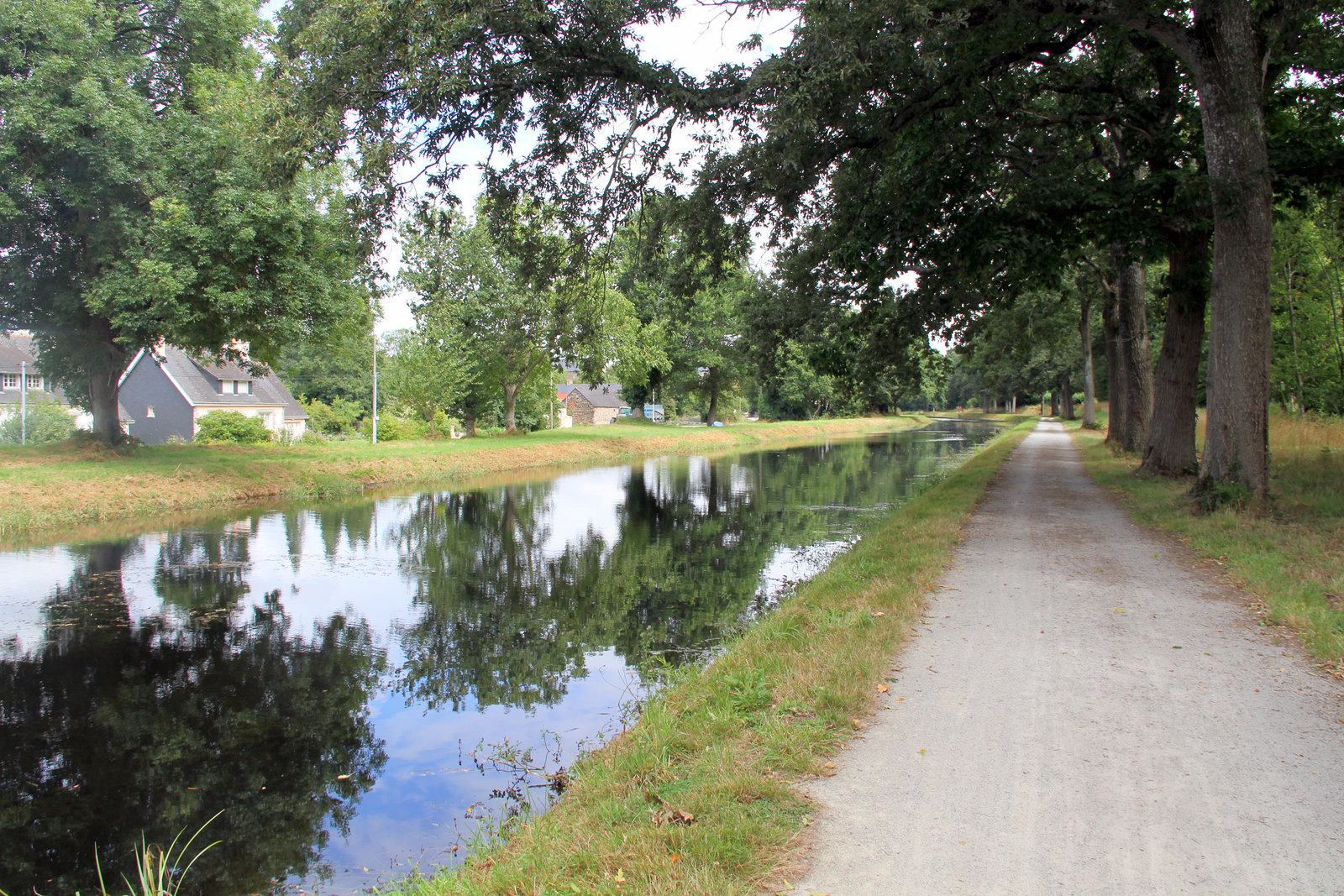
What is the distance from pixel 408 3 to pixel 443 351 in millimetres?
29524

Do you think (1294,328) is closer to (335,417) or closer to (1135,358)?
(1135,358)

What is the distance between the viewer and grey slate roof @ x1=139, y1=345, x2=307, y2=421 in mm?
47094

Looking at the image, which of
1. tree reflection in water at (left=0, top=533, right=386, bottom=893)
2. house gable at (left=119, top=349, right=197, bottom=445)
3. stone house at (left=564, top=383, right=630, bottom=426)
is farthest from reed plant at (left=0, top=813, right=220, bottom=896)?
stone house at (left=564, top=383, right=630, bottom=426)

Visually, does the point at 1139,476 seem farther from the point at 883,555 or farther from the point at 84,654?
the point at 84,654

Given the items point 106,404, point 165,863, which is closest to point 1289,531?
point 165,863

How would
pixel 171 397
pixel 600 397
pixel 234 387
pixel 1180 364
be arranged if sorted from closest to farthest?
pixel 1180 364 → pixel 171 397 → pixel 234 387 → pixel 600 397

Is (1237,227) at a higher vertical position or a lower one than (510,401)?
higher

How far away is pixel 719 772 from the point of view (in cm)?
418

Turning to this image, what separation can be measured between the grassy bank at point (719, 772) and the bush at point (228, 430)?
36833 mm

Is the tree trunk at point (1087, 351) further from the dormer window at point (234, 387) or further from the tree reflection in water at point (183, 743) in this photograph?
the dormer window at point (234, 387)

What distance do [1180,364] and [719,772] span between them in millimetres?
15553

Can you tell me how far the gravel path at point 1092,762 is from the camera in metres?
3.17

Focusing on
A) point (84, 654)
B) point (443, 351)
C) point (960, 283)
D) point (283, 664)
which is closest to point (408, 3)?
point (283, 664)

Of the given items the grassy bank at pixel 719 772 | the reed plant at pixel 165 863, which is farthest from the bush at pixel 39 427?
the grassy bank at pixel 719 772
